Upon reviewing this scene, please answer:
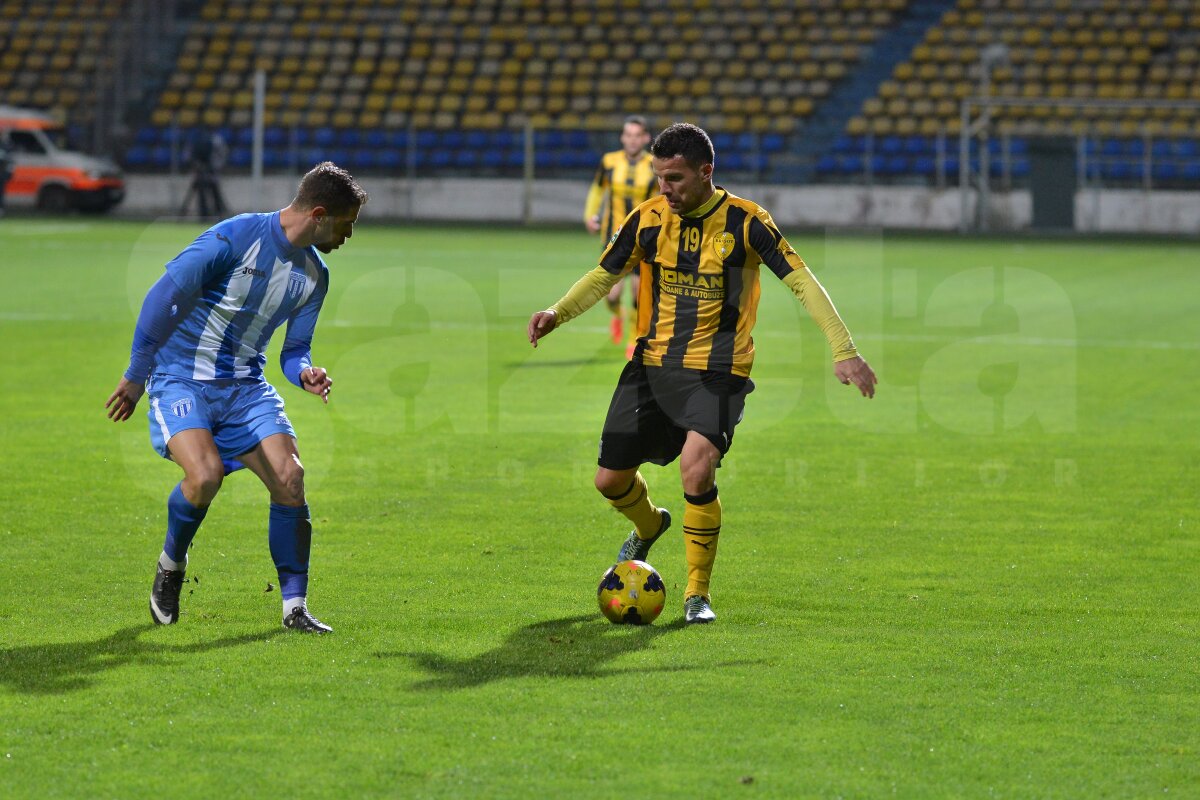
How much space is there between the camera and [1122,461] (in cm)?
1023

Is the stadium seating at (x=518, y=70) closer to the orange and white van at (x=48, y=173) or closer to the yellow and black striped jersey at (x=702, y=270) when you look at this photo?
the orange and white van at (x=48, y=173)

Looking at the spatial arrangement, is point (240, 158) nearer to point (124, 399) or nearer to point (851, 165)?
point (851, 165)

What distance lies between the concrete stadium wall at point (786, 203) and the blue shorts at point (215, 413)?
2917 centimetres

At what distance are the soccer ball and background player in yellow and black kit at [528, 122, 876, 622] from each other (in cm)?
16

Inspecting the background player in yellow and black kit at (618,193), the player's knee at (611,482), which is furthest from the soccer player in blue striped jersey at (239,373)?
the background player in yellow and black kit at (618,193)

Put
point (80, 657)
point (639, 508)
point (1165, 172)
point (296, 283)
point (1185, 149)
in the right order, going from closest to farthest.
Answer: point (80, 657) < point (296, 283) < point (639, 508) < point (1165, 172) < point (1185, 149)

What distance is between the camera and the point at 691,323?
6746 millimetres

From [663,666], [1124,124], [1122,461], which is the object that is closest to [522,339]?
[1122,461]

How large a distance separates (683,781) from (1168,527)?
4.58m

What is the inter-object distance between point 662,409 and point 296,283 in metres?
1.51

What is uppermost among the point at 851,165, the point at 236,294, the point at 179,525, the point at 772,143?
the point at 236,294

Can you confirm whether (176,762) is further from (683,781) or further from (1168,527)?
(1168,527)

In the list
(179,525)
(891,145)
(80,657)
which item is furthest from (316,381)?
(891,145)

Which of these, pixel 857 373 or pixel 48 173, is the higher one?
pixel 857 373
